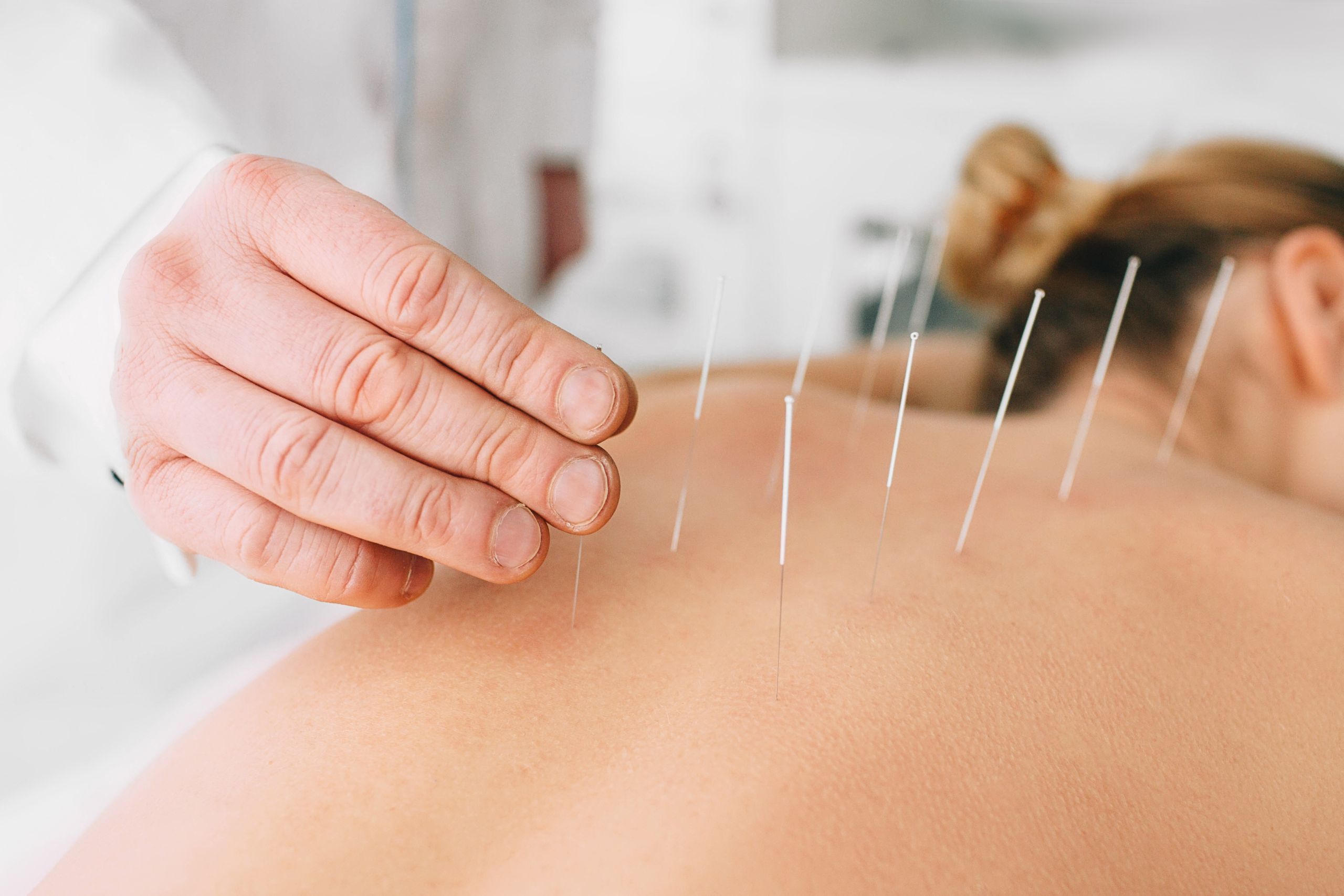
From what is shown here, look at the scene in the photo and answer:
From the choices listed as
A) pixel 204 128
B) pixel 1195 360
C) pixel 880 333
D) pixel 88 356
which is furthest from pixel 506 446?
pixel 1195 360

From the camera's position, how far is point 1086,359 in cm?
138

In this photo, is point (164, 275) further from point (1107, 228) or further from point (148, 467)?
point (1107, 228)

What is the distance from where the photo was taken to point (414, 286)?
0.60 m

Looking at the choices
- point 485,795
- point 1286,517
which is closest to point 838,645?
point 485,795

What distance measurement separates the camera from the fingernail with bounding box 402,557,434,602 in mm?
671

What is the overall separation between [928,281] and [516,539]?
5.41ft

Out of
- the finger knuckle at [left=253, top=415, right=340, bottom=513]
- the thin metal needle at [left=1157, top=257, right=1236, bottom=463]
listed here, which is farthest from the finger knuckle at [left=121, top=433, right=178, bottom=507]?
the thin metal needle at [left=1157, top=257, right=1236, bottom=463]

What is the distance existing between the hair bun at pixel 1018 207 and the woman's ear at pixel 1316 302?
31cm

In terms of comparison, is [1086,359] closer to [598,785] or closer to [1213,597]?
[1213,597]

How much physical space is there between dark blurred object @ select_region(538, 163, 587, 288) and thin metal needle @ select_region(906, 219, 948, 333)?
1.02 metres

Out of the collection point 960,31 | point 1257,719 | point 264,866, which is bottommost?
point 264,866

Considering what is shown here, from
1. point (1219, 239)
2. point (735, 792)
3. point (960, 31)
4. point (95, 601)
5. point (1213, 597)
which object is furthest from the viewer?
point (960, 31)

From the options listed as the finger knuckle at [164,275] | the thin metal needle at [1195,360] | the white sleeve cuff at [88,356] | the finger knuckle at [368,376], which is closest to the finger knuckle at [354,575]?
the finger knuckle at [368,376]

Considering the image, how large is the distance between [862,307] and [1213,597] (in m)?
1.81
